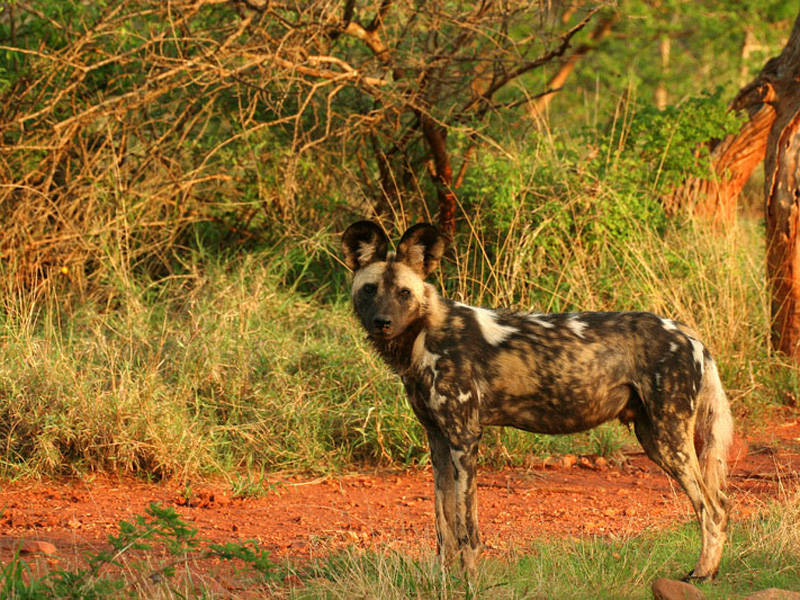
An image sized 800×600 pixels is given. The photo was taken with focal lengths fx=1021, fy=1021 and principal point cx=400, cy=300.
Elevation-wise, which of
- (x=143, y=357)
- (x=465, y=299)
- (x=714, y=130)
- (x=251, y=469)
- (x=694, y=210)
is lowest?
(x=251, y=469)

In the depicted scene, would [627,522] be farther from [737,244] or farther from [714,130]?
[714,130]

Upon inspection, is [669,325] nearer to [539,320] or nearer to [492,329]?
[539,320]

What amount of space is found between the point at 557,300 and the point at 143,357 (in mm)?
2451

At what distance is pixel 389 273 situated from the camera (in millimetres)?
3549

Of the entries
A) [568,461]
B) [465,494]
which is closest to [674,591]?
[465,494]

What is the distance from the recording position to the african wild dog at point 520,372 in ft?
11.3

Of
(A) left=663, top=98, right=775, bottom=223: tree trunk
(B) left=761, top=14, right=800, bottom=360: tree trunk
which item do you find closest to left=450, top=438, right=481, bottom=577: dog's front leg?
(B) left=761, top=14, right=800, bottom=360: tree trunk

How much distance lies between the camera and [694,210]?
24.6 ft

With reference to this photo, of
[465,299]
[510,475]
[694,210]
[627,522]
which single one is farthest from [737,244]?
[627,522]

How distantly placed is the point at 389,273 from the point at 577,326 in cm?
69

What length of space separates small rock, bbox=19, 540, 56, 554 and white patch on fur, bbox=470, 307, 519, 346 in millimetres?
1647

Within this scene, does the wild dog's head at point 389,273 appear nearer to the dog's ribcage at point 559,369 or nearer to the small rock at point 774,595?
the dog's ribcage at point 559,369

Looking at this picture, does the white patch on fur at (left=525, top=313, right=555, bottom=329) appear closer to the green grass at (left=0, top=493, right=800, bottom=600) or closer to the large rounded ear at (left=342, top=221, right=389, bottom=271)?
the large rounded ear at (left=342, top=221, right=389, bottom=271)

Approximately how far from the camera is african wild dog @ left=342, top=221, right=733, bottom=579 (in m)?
3.45
